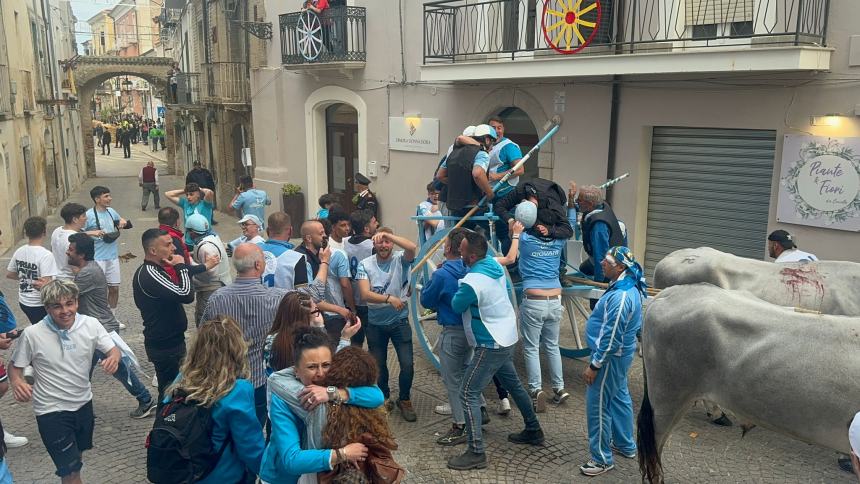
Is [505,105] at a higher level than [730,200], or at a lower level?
higher

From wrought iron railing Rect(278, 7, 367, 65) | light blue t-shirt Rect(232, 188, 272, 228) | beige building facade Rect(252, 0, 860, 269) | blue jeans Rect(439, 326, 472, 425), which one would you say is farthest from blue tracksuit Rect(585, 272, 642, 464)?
wrought iron railing Rect(278, 7, 367, 65)

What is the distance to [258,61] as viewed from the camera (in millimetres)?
18500

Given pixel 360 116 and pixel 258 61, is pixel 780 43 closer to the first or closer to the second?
pixel 360 116

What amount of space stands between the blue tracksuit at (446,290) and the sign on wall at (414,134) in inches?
318

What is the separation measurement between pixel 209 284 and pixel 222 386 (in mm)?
3806

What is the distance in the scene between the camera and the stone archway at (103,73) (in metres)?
33.3

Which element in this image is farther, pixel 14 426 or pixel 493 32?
pixel 493 32

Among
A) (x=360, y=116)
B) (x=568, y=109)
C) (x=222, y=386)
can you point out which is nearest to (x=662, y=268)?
(x=222, y=386)

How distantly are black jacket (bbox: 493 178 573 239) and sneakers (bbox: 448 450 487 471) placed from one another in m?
2.12

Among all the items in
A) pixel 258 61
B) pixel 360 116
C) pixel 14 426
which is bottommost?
pixel 14 426

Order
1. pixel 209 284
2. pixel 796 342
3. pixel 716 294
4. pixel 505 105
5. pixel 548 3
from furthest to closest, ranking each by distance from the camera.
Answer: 1. pixel 505 105
2. pixel 548 3
3. pixel 209 284
4. pixel 716 294
5. pixel 796 342

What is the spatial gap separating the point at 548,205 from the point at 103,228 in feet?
19.0

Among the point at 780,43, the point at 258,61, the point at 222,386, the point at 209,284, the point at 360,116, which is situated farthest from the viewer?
the point at 258,61

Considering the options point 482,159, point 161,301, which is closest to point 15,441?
point 161,301
